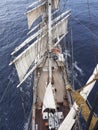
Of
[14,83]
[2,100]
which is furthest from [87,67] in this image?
[2,100]

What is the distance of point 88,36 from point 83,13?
12.7 m

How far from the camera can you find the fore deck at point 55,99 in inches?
1094

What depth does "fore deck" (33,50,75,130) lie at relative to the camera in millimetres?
27781

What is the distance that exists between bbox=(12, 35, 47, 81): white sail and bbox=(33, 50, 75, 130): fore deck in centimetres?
305

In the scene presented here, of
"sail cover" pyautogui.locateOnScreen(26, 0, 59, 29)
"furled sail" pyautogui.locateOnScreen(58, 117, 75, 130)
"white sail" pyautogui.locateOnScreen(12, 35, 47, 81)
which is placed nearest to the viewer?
"furled sail" pyautogui.locateOnScreen(58, 117, 75, 130)

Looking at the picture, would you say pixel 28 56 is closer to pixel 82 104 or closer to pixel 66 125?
pixel 66 125

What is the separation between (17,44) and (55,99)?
23203mm

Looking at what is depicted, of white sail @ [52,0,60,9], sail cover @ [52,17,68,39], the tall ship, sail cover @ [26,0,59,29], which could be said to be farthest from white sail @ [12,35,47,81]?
white sail @ [52,0,60,9]

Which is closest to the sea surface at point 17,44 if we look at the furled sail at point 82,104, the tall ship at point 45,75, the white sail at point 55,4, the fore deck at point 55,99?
A: the white sail at point 55,4

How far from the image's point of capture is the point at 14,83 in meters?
40.8

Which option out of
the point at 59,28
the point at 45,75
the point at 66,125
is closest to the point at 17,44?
the point at 59,28

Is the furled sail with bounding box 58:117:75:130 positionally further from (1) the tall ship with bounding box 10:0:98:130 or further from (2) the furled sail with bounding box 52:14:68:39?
(2) the furled sail with bounding box 52:14:68:39

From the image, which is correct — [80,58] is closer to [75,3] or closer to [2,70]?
[2,70]

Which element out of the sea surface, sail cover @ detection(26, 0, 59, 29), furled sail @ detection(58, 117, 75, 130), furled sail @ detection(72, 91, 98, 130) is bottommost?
the sea surface
